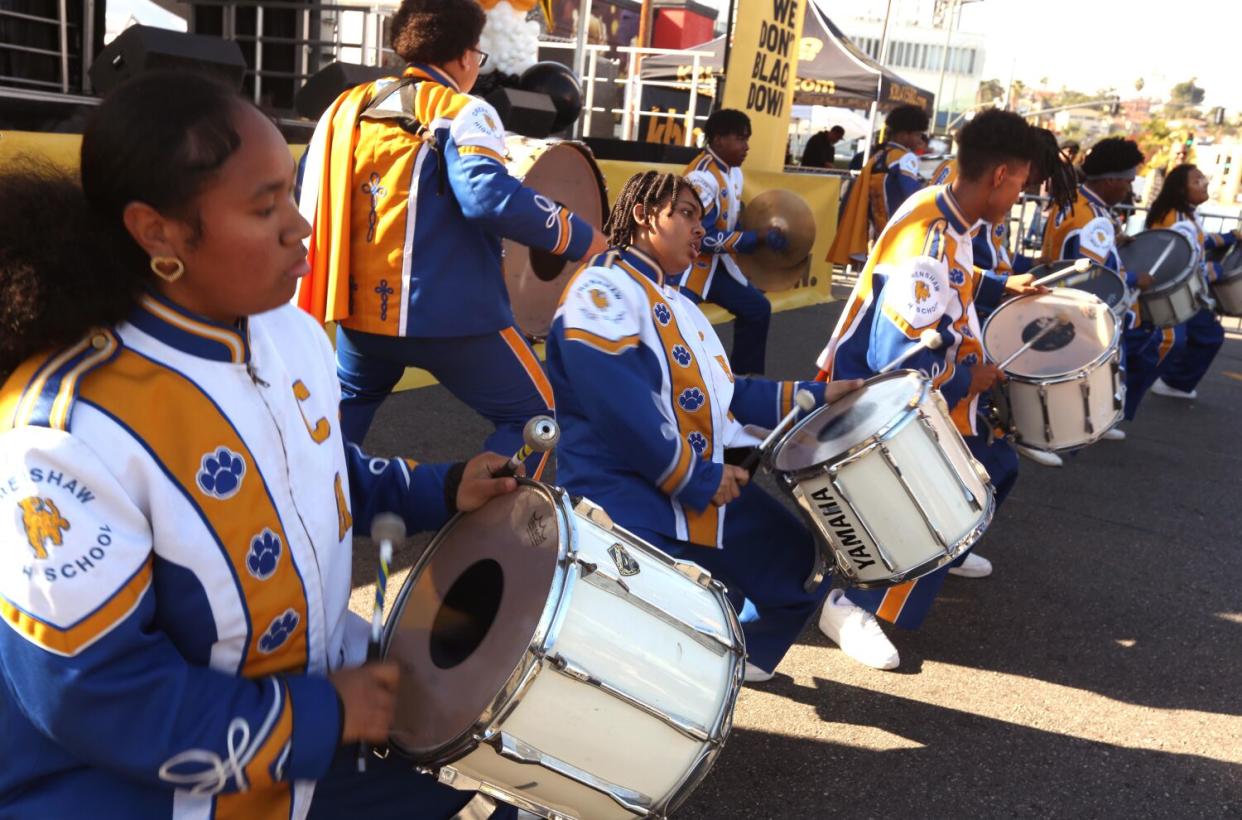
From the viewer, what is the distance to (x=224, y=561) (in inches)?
54.0

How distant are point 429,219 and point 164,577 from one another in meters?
2.26

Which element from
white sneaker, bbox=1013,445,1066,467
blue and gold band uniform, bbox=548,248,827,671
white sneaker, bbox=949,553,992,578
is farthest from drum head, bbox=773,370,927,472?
white sneaker, bbox=1013,445,1066,467

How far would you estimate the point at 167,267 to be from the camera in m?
1.36

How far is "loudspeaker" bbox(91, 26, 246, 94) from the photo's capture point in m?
5.48

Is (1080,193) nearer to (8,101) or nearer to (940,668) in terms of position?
(940,668)

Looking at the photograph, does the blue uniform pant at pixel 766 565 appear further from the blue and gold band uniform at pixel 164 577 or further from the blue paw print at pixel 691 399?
the blue and gold band uniform at pixel 164 577

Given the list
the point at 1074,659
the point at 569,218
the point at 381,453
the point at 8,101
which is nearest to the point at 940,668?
the point at 1074,659

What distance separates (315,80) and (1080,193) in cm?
426

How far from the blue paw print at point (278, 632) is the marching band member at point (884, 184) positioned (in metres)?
7.71

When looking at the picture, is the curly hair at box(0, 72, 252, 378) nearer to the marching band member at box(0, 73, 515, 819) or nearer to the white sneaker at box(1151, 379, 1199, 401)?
the marching band member at box(0, 73, 515, 819)

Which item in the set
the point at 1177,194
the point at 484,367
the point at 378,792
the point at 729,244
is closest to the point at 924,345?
the point at 484,367

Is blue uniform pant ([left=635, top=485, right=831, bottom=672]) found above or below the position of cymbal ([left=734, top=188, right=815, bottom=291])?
below

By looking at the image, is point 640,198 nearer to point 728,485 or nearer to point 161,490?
point 728,485

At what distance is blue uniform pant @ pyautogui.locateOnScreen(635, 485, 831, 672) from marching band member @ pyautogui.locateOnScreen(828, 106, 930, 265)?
602 cm
